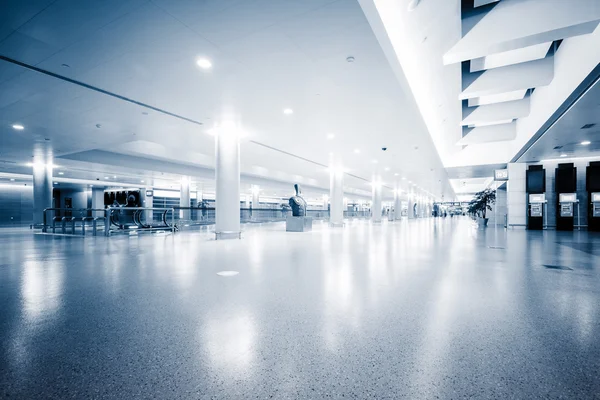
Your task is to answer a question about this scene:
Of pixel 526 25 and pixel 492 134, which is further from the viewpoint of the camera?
pixel 492 134

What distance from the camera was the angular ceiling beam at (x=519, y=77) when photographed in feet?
28.6

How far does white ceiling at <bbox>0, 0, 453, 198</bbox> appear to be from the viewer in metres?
4.59

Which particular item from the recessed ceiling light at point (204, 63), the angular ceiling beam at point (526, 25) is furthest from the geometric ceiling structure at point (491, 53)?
the recessed ceiling light at point (204, 63)

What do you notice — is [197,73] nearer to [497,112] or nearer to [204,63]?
[204,63]

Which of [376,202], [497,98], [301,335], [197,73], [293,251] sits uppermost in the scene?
[497,98]

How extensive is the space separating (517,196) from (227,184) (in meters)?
18.4

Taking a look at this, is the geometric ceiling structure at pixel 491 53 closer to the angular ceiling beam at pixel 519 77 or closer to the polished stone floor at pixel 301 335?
the angular ceiling beam at pixel 519 77

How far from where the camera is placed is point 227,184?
36.4 feet

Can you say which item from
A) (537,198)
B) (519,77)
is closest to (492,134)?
(537,198)

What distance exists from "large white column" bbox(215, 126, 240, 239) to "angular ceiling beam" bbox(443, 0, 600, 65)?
26.1 ft

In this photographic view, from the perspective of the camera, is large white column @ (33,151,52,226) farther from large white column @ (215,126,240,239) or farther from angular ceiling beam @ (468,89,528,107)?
angular ceiling beam @ (468,89,528,107)

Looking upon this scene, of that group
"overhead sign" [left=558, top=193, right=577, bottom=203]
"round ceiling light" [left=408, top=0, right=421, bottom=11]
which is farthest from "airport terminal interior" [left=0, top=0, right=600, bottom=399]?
"overhead sign" [left=558, top=193, right=577, bottom=203]

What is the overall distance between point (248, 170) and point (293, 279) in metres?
20.3

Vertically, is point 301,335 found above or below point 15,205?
below
